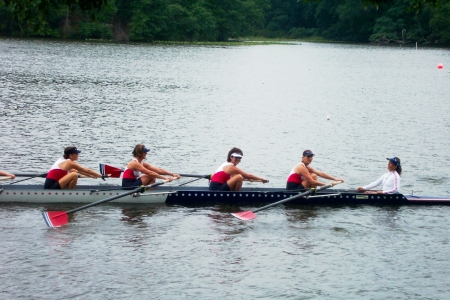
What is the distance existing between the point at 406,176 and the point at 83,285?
14.5 metres

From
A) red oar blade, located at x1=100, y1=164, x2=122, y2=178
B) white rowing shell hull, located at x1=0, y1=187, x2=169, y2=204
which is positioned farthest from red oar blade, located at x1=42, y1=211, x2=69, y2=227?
red oar blade, located at x1=100, y1=164, x2=122, y2=178

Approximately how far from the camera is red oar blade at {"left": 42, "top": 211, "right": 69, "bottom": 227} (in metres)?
16.3

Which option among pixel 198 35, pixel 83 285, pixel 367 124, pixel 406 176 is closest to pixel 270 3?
pixel 198 35

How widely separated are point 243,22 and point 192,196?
121m

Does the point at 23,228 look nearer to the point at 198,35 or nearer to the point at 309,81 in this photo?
the point at 309,81

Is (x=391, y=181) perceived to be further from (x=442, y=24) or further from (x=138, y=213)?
(x=442, y=24)

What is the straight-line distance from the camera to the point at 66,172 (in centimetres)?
1828

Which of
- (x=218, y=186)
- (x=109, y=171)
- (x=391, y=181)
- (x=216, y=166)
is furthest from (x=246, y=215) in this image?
(x=216, y=166)

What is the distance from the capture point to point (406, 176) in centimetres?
2458

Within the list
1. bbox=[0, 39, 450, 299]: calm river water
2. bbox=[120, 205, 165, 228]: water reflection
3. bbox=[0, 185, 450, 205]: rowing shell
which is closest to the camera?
bbox=[0, 39, 450, 299]: calm river water

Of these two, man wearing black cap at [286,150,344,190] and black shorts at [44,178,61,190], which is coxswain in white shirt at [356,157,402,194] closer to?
man wearing black cap at [286,150,344,190]

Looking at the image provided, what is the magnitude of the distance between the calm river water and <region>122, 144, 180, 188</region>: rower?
0.76 metres

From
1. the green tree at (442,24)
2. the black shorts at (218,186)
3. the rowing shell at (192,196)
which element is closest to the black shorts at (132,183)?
the rowing shell at (192,196)

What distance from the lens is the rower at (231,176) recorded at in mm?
18562
